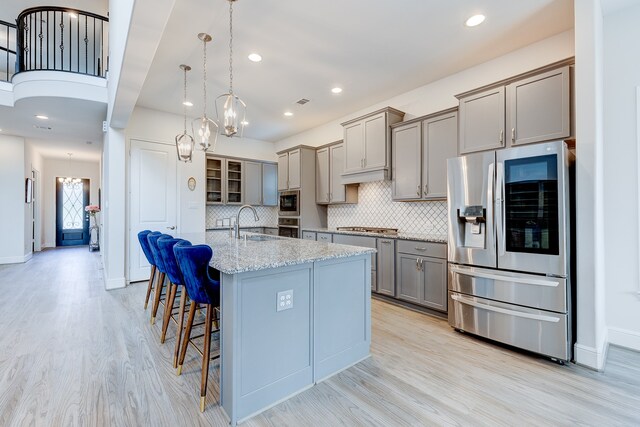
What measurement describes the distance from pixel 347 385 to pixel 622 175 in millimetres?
3117

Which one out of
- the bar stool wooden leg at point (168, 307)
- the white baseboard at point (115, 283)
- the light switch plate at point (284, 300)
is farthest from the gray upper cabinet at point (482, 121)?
the white baseboard at point (115, 283)

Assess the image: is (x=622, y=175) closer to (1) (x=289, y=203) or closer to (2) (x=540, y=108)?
(2) (x=540, y=108)

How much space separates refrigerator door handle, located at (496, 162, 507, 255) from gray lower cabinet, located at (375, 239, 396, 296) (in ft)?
4.42

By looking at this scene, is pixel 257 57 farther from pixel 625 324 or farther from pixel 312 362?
pixel 625 324

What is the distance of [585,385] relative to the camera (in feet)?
6.77

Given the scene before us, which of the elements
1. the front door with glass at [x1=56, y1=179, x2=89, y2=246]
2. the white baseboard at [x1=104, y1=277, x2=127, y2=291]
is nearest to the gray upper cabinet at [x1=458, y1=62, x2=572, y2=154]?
the white baseboard at [x1=104, y1=277, x2=127, y2=291]

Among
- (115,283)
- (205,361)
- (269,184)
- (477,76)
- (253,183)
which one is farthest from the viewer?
(269,184)

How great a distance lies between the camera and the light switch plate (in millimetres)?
1876

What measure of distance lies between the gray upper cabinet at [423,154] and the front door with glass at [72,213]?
35.6 ft

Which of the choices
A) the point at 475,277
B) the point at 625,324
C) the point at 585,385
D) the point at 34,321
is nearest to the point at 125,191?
the point at 34,321

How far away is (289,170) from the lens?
5.89m

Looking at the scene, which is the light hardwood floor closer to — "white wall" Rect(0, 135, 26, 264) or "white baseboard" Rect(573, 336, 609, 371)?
"white baseboard" Rect(573, 336, 609, 371)

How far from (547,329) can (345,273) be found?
1.73 m

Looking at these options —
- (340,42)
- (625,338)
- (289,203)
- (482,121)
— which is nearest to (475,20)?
(482,121)
